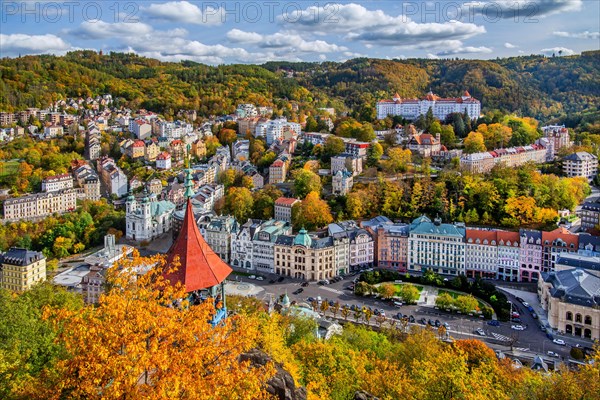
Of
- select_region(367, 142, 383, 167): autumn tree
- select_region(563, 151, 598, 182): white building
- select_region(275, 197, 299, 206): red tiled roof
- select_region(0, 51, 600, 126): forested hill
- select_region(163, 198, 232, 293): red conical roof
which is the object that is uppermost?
select_region(0, 51, 600, 126): forested hill

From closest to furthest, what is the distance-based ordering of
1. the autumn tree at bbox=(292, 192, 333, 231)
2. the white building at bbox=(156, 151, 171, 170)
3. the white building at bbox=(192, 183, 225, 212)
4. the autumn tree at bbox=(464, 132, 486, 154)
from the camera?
the autumn tree at bbox=(292, 192, 333, 231) < the white building at bbox=(192, 183, 225, 212) < the autumn tree at bbox=(464, 132, 486, 154) < the white building at bbox=(156, 151, 171, 170)

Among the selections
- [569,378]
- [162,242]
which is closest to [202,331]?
[569,378]

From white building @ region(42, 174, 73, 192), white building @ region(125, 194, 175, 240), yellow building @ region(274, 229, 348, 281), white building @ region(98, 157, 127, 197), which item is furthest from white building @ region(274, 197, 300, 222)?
white building @ region(42, 174, 73, 192)

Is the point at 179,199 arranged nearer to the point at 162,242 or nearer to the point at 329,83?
the point at 162,242

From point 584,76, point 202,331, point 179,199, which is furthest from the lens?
point 584,76

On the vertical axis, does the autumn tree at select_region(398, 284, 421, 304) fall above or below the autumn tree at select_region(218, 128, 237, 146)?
below

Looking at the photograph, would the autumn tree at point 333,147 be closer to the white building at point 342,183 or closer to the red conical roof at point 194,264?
the white building at point 342,183

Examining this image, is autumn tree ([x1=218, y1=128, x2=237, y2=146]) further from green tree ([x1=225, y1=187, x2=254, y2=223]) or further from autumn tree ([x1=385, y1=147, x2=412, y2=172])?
autumn tree ([x1=385, y1=147, x2=412, y2=172])

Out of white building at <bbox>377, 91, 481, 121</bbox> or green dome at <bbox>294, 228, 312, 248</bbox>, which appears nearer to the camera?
green dome at <bbox>294, 228, 312, 248</bbox>
